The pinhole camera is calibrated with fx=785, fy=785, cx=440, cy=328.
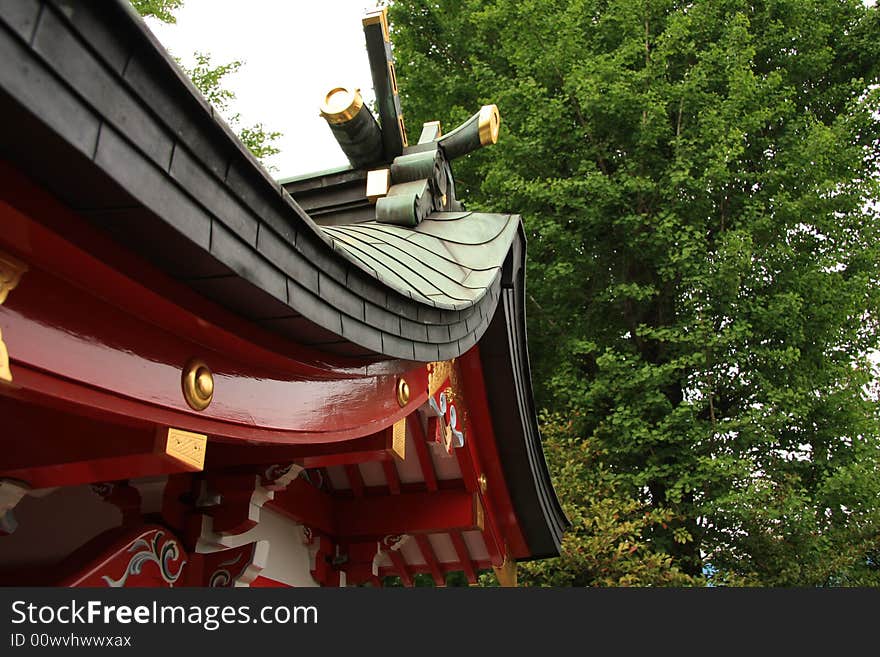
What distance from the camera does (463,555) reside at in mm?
4648

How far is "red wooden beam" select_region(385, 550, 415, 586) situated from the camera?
15.1 ft

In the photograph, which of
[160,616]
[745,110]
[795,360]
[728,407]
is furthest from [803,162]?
[160,616]

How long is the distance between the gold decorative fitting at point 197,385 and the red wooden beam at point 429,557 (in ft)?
9.94

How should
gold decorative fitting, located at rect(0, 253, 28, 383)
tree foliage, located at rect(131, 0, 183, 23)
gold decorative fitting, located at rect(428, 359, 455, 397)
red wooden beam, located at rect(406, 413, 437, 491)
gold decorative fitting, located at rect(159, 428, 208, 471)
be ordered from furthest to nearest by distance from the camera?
tree foliage, located at rect(131, 0, 183, 23) < red wooden beam, located at rect(406, 413, 437, 491) < gold decorative fitting, located at rect(428, 359, 455, 397) < gold decorative fitting, located at rect(159, 428, 208, 471) < gold decorative fitting, located at rect(0, 253, 28, 383)

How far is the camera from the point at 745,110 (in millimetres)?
10266

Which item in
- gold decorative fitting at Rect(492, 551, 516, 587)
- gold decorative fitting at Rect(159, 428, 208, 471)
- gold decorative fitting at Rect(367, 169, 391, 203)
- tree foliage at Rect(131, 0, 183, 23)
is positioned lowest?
gold decorative fitting at Rect(492, 551, 516, 587)

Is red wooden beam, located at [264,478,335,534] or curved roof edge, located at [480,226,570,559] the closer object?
red wooden beam, located at [264,478,335,534]

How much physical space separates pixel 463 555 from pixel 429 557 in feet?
0.67

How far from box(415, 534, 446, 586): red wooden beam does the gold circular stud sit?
2.07 m

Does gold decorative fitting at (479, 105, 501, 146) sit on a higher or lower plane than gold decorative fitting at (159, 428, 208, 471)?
higher

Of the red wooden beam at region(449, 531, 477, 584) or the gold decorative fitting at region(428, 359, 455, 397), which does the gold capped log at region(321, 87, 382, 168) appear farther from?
the red wooden beam at region(449, 531, 477, 584)

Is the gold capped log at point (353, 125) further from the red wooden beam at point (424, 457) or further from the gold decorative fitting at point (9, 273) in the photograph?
the gold decorative fitting at point (9, 273)

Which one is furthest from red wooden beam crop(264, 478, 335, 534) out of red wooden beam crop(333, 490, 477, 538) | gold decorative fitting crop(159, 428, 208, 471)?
gold decorative fitting crop(159, 428, 208, 471)

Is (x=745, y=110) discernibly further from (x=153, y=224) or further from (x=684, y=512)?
(x=153, y=224)
